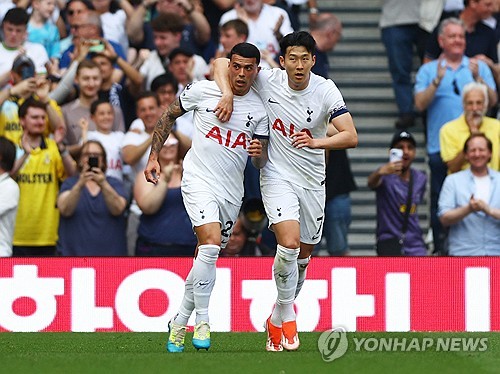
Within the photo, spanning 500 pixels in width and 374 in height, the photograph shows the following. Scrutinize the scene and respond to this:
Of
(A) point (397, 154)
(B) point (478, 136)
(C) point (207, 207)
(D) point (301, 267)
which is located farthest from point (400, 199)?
(C) point (207, 207)

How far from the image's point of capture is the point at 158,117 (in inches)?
608

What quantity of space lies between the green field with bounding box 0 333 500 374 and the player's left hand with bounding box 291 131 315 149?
169 centimetres

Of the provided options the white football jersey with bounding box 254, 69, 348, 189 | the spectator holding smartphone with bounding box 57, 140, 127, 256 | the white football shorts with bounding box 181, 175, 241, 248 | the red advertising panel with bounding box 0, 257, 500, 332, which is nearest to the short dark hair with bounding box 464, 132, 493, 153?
the red advertising panel with bounding box 0, 257, 500, 332

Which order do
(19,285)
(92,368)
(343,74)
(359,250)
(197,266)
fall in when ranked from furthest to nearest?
1. (343,74)
2. (359,250)
3. (19,285)
4. (197,266)
5. (92,368)

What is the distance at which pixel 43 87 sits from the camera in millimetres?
15461

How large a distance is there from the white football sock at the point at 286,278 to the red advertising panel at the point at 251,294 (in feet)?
9.10

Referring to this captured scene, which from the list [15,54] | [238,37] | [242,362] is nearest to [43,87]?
[15,54]

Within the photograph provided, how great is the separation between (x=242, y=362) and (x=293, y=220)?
148 centimetres

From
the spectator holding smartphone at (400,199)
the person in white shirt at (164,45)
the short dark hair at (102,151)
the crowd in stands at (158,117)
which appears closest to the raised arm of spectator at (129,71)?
the crowd in stands at (158,117)

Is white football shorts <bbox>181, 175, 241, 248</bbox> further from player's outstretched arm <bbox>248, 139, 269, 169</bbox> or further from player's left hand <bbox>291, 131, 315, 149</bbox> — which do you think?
player's left hand <bbox>291, 131, 315, 149</bbox>

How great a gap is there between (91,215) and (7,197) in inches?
40.2

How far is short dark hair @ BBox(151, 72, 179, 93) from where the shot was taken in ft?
51.6

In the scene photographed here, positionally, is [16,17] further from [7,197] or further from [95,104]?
[7,197]

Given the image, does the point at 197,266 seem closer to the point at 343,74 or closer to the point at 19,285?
the point at 19,285
